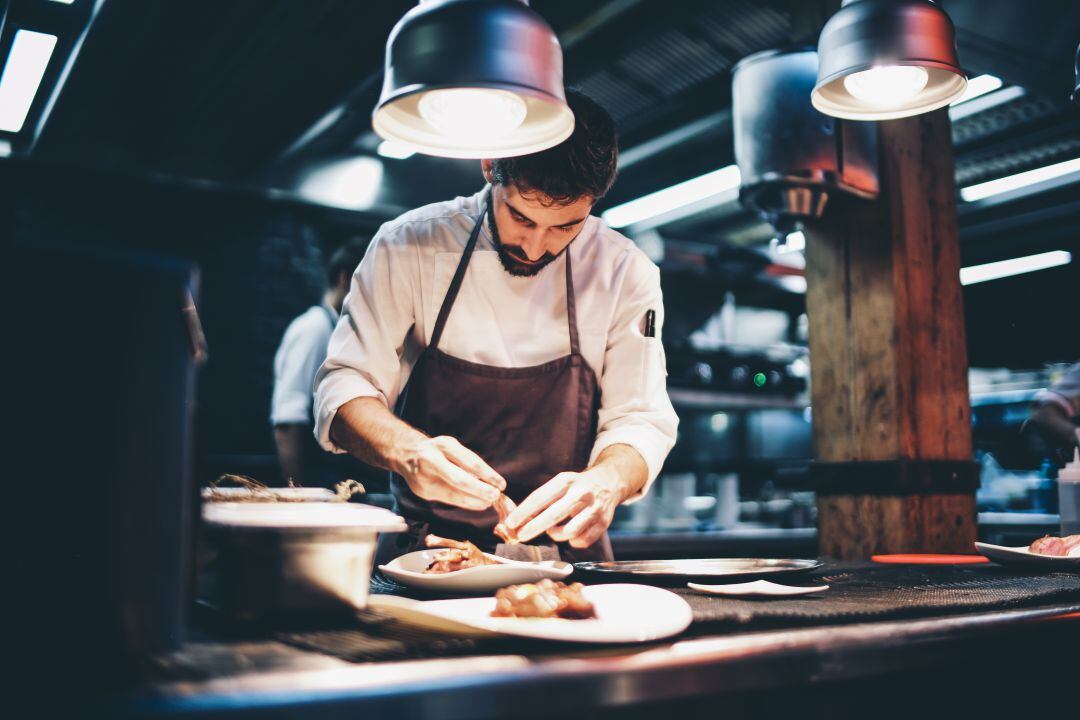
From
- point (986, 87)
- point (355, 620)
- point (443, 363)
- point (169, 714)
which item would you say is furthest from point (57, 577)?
point (986, 87)

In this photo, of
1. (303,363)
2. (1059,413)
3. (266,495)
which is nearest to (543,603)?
(266,495)

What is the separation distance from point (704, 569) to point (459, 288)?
1.02 meters

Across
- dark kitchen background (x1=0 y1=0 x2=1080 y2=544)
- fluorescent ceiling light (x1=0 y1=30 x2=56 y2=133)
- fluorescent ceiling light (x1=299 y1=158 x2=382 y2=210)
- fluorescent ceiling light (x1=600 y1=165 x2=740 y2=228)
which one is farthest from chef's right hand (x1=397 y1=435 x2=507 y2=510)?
fluorescent ceiling light (x1=600 y1=165 x2=740 y2=228)

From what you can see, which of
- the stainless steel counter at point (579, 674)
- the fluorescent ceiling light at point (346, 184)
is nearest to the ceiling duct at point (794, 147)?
the stainless steel counter at point (579, 674)

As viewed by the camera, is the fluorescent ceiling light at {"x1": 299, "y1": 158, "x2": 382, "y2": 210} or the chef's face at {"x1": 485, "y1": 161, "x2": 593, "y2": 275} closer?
the chef's face at {"x1": 485, "y1": 161, "x2": 593, "y2": 275}

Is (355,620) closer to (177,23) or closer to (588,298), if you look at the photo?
(588,298)

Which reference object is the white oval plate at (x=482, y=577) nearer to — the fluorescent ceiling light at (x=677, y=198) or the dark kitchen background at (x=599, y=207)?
the dark kitchen background at (x=599, y=207)

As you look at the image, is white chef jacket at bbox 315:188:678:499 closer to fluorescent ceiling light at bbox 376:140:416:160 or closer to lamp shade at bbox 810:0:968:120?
lamp shade at bbox 810:0:968:120

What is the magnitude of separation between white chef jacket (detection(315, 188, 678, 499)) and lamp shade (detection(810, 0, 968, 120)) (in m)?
0.67

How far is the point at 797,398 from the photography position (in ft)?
23.7

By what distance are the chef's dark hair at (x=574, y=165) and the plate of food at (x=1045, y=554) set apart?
1.15 metres

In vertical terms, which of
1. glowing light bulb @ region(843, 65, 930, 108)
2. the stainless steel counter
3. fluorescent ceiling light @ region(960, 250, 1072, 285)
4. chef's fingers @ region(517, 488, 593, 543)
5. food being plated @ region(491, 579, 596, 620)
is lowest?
the stainless steel counter

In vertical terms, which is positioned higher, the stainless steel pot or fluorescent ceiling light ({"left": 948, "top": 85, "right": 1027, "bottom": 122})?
fluorescent ceiling light ({"left": 948, "top": 85, "right": 1027, "bottom": 122})

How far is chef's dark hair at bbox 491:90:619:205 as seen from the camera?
5.96 ft
